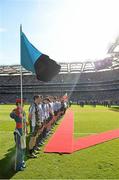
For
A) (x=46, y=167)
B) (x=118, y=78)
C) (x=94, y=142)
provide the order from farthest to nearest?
(x=118, y=78), (x=94, y=142), (x=46, y=167)

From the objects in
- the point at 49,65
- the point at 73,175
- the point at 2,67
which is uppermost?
the point at 2,67

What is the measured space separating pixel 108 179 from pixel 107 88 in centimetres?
8933

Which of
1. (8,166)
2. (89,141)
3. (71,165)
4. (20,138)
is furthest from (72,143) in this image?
(20,138)

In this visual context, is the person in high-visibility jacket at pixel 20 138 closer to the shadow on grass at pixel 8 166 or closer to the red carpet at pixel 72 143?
the shadow on grass at pixel 8 166

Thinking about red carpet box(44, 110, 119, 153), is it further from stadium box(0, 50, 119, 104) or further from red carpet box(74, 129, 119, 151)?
stadium box(0, 50, 119, 104)

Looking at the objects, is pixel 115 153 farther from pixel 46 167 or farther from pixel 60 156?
pixel 46 167

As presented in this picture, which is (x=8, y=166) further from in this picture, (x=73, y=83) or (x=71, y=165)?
(x=73, y=83)

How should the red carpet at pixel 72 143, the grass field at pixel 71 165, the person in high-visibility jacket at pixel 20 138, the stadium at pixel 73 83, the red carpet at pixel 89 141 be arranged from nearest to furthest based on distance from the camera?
the grass field at pixel 71 165, the person in high-visibility jacket at pixel 20 138, the red carpet at pixel 72 143, the red carpet at pixel 89 141, the stadium at pixel 73 83

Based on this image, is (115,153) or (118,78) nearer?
(115,153)

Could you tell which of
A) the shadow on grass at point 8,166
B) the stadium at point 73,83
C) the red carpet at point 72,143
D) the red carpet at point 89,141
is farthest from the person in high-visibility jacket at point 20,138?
the stadium at point 73,83

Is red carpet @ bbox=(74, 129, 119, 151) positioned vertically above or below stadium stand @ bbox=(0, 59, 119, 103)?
below

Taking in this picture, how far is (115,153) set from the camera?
10250 mm

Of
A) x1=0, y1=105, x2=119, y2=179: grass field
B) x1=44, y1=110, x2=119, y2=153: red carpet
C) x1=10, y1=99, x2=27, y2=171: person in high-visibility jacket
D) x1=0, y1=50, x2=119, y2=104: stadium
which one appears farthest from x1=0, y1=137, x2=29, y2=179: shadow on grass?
x1=0, y1=50, x2=119, y2=104: stadium

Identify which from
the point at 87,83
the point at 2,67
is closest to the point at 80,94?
the point at 87,83
